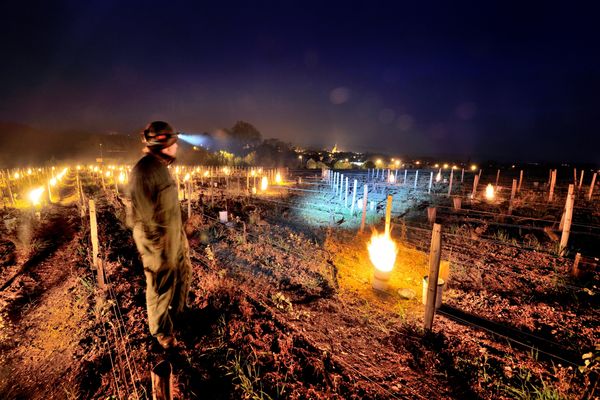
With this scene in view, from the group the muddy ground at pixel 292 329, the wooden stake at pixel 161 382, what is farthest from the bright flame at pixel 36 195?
the wooden stake at pixel 161 382

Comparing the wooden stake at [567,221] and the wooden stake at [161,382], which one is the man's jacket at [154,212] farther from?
the wooden stake at [567,221]

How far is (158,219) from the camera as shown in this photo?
9.01 feet

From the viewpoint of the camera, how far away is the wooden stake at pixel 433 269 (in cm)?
384

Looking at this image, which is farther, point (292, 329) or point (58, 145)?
point (58, 145)

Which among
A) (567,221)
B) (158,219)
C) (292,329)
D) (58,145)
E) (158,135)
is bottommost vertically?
(292,329)

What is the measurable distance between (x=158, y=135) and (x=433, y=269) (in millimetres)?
3941

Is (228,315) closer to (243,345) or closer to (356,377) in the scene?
(243,345)

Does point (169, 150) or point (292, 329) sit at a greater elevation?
point (169, 150)

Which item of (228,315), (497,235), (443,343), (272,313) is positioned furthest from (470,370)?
(497,235)

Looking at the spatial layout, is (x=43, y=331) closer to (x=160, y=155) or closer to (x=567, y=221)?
(x=160, y=155)

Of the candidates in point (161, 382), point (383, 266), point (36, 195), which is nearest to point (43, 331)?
point (161, 382)

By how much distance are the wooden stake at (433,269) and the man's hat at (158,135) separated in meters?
3.51

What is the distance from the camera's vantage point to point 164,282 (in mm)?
2930

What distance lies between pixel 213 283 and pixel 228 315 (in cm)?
112
